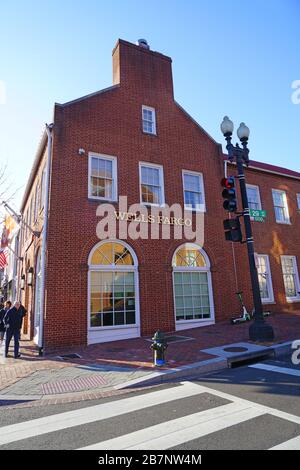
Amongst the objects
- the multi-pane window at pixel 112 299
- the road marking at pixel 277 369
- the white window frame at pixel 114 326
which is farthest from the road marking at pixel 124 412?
the multi-pane window at pixel 112 299

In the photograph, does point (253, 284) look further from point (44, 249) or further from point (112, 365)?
point (44, 249)

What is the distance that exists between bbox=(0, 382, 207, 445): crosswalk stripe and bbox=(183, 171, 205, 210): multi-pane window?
9.47 m

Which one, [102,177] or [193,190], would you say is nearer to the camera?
[102,177]

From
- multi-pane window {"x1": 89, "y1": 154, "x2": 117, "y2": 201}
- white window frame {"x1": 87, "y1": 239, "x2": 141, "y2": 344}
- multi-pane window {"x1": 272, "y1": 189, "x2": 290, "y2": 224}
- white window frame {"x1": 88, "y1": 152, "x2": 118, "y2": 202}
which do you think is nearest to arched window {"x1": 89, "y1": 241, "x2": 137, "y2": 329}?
white window frame {"x1": 87, "y1": 239, "x2": 141, "y2": 344}

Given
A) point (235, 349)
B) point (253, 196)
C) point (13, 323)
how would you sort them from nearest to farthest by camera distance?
1. point (235, 349)
2. point (13, 323)
3. point (253, 196)

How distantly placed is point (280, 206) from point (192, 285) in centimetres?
861

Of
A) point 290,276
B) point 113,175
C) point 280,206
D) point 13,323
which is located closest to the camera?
point 13,323

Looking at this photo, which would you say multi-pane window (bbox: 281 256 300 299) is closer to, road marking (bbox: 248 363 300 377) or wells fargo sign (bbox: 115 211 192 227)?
wells fargo sign (bbox: 115 211 192 227)

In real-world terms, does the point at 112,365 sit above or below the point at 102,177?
below

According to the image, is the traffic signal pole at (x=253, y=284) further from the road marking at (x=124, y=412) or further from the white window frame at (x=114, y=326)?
the white window frame at (x=114, y=326)

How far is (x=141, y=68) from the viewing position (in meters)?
14.7

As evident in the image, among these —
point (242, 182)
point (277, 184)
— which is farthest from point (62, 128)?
point (277, 184)

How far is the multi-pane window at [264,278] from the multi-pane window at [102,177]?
8.59 meters

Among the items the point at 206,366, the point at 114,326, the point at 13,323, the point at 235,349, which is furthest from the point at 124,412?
the point at 13,323
